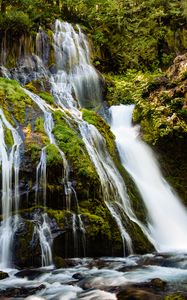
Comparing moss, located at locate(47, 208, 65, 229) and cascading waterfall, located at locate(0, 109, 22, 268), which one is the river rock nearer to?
cascading waterfall, located at locate(0, 109, 22, 268)

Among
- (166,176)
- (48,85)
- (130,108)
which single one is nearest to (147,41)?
(130,108)

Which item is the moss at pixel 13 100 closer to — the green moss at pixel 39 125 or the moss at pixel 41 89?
the green moss at pixel 39 125

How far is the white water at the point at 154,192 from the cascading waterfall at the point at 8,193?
12.4 feet

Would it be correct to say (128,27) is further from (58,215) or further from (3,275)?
(3,275)

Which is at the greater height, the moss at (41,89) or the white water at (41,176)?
the moss at (41,89)

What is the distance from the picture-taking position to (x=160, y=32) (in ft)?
71.5

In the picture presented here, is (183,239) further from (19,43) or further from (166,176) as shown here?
(19,43)

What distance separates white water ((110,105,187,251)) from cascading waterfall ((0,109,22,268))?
3769mm

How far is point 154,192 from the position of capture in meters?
11.9

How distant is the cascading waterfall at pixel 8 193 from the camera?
7.75 m

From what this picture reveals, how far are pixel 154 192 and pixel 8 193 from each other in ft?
16.9

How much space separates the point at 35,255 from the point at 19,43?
12.4 m

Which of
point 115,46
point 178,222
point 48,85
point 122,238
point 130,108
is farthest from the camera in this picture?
point 115,46

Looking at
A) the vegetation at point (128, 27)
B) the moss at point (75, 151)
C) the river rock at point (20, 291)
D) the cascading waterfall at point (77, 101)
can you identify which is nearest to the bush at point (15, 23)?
the cascading waterfall at point (77, 101)
